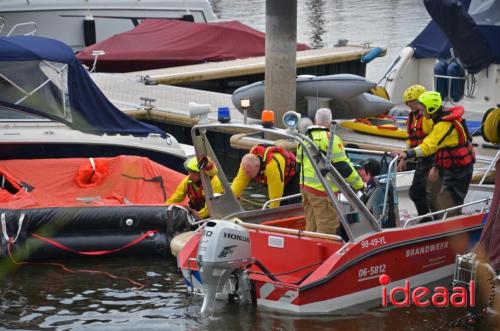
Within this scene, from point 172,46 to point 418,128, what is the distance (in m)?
10.6

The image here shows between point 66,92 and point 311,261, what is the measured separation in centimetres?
487

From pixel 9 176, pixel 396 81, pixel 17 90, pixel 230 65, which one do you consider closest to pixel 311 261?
pixel 9 176

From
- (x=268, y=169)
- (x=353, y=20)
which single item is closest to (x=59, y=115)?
(x=268, y=169)

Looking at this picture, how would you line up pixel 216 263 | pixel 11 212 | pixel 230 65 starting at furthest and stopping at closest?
pixel 230 65 → pixel 11 212 → pixel 216 263

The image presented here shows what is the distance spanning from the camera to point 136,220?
33.9 feet

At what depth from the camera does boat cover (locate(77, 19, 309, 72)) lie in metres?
20.1

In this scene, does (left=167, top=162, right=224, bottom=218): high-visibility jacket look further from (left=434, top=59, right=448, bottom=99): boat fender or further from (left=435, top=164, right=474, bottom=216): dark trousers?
(left=434, top=59, right=448, bottom=99): boat fender

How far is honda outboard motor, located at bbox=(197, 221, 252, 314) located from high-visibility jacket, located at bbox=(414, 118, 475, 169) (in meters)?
2.11

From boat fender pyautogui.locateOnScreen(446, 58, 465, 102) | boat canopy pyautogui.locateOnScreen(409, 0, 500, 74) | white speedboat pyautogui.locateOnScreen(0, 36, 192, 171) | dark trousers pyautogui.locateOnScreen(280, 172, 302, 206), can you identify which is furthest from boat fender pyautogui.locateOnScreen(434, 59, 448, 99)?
dark trousers pyautogui.locateOnScreen(280, 172, 302, 206)

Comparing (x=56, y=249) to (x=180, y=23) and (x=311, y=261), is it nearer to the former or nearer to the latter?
(x=311, y=261)

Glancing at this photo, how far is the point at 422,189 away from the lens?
9.80 m

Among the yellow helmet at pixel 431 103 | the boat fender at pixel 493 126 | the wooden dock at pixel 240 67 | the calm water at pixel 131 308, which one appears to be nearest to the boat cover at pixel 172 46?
the wooden dock at pixel 240 67

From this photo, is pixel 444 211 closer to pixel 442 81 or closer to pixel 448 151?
pixel 448 151

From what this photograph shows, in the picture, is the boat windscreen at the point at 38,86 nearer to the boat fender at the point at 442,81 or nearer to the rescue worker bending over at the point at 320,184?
the rescue worker bending over at the point at 320,184
